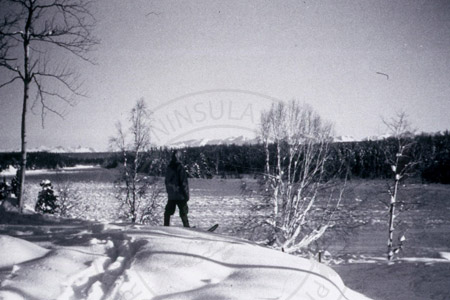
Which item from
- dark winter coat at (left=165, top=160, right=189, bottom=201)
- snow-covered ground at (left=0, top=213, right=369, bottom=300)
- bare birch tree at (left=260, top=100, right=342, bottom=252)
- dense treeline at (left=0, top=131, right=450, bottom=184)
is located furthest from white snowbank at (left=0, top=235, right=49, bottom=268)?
bare birch tree at (left=260, top=100, right=342, bottom=252)

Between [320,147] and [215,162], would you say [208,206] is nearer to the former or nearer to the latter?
[215,162]

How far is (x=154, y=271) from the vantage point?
336 centimetres

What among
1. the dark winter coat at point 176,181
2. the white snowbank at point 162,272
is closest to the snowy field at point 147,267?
the white snowbank at point 162,272

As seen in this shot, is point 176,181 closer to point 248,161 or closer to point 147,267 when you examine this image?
point 147,267

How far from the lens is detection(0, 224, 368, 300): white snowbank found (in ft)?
9.85

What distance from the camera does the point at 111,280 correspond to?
3.25 metres

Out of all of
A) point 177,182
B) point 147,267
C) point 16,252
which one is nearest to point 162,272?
point 147,267

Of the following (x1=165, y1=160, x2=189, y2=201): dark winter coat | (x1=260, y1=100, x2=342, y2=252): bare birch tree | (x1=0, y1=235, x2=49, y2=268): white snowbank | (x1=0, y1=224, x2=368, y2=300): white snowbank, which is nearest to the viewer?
(x1=0, y1=224, x2=368, y2=300): white snowbank

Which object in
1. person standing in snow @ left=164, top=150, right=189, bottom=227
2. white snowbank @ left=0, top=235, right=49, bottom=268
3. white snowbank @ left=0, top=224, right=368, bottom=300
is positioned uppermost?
person standing in snow @ left=164, top=150, right=189, bottom=227

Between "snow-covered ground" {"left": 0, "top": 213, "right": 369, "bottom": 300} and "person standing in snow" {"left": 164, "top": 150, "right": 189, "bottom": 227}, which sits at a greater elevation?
"person standing in snow" {"left": 164, "top": 150, "right": 189, "bottom": 227}

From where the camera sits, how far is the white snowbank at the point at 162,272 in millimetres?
3002

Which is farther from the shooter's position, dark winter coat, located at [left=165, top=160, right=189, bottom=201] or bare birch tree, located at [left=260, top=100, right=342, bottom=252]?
bare birch tree, located at [left=260, top=100, right=342, bottom=252]

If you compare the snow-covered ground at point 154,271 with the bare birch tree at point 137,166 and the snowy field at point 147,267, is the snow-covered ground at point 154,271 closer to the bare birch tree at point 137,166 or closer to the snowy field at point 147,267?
the snowy field at point 147,267

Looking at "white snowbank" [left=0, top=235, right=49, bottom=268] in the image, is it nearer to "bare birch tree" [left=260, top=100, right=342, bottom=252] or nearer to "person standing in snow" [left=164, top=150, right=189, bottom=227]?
"person standing in snow" [left=164, top=150, right=189, bottom=227]
